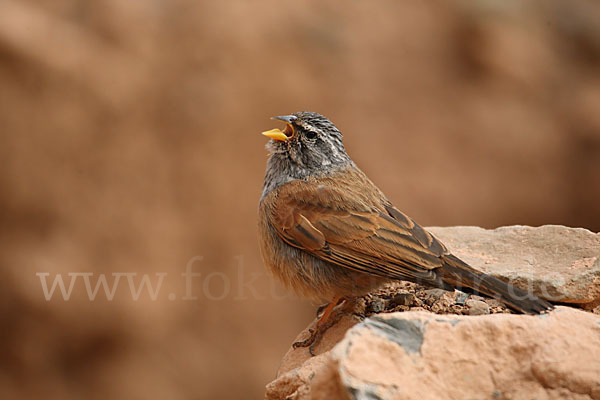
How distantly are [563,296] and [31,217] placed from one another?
6.00 metres

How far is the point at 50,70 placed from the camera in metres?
7.42

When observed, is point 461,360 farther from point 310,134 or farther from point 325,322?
point 310,134

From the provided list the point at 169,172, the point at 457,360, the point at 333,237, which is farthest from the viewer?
the point at 169,172

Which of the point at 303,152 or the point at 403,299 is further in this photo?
the point at 303,152

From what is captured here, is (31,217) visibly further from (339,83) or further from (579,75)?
(579,75)

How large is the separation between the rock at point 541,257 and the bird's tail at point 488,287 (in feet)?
1.19

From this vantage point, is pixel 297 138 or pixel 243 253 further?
pixel 243 253

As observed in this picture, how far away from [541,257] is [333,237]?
1.37 metres

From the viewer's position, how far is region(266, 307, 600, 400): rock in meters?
2.25

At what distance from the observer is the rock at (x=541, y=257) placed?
11.5ft

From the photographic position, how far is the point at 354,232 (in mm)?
3670

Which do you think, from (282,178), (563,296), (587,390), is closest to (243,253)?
(282,178)

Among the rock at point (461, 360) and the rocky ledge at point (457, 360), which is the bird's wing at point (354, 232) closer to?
the rocky ledge at point (457, 360)

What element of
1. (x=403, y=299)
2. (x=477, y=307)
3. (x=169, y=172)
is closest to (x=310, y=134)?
(x=403, y=299)
